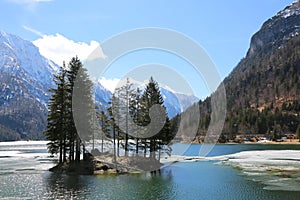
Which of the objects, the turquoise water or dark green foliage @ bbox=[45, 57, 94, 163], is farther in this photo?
dark green foliage @ bbox=[45, 57, 94, 163]

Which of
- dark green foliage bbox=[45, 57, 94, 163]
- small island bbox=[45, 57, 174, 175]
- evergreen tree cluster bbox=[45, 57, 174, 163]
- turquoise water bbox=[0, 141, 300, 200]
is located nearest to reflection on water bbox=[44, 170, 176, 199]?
turquoise water bbox=[0, 141, 300, 200]

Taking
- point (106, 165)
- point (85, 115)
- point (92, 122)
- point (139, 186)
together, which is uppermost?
point (85, 115)

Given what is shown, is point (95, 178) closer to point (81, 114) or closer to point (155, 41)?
point (81, 114)

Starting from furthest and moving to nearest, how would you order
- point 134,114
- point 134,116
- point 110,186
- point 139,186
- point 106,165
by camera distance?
point 134,114, point 134,116, point 106,165, point 139,186, point 110,186

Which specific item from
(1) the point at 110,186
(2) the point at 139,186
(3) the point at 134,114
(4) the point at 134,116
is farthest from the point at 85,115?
(2) the point at 139,186

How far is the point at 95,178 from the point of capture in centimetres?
4881

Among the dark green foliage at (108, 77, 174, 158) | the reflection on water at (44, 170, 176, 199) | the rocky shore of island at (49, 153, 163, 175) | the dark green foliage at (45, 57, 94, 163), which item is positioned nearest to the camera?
the reflection on water at (44, 170, 176, 199)

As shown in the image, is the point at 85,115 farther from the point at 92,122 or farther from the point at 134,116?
the point at 134,116

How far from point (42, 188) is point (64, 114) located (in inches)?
869

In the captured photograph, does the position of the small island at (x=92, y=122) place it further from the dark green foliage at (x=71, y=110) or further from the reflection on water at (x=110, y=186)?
the reflection on water at (x=110, y=186)

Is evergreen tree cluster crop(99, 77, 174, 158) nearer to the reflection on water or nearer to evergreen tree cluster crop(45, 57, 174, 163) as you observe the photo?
evergreen tree cluster crop(45, 57, 174, 163)

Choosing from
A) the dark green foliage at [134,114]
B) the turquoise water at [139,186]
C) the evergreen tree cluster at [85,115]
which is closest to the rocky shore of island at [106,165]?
Result: the evergreen tree cluster at [85,115]

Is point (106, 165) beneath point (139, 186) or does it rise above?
above

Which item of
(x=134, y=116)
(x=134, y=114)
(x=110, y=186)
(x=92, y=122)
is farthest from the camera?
(x=134, y=114)
